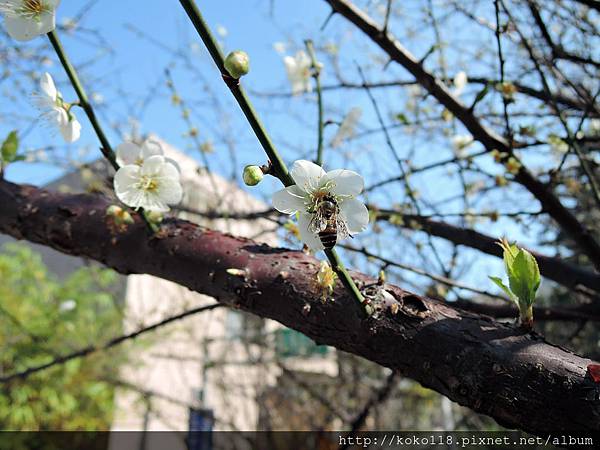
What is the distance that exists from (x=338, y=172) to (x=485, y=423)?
376 centimetres

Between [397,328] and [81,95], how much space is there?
82 centimetres

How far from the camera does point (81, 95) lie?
1.04 m

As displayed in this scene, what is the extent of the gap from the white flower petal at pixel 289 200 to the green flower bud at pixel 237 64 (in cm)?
18

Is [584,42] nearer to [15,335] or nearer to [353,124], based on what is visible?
[353,124]

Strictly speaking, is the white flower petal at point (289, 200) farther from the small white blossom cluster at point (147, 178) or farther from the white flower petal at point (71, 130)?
the white flower petal at point (71, 130)

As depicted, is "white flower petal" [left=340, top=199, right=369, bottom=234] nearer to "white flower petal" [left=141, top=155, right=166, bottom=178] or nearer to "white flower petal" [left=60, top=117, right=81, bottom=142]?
"white flower petal" [left=141, top=155, right=166, bottom=178]

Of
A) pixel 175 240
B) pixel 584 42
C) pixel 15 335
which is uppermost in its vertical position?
pixel 584 42

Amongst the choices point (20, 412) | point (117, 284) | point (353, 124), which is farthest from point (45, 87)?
point (117, 284)

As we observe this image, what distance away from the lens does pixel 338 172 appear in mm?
810

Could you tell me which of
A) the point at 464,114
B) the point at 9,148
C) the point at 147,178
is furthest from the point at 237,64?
the point at 464,114

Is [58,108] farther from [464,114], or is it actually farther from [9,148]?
[464,114]

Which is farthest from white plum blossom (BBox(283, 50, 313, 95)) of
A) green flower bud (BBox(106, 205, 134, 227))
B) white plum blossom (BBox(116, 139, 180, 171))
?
green flower bud (BBox(106, 205, 134, 227))

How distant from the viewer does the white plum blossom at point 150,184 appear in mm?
1124

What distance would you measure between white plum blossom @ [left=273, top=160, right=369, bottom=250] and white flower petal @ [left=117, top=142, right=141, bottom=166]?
2.05 feet
